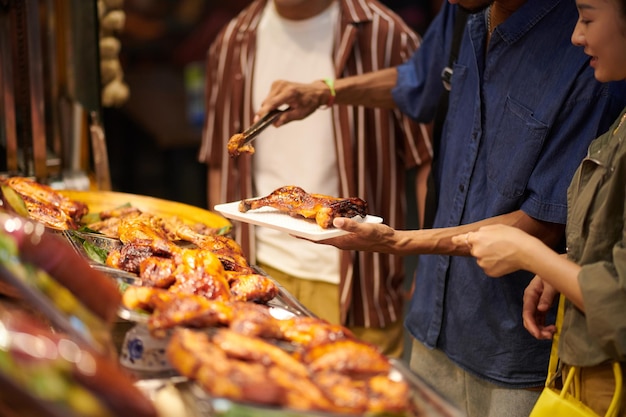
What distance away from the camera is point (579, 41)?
2.09m

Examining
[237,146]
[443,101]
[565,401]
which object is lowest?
[565,401]

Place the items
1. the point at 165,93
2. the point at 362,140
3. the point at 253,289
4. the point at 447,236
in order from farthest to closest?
the point at 165,93 → the point at 362,140 → the point at 447,236 → the point at 253,289

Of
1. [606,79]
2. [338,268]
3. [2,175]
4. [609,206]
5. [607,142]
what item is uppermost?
[606,79]

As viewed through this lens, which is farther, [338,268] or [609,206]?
[338,268]

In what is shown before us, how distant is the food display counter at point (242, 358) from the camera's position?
135 cm

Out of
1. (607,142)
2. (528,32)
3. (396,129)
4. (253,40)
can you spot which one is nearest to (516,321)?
(607,142)

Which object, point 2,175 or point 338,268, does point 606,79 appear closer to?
point 338,268

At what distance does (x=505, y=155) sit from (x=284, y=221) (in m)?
0.78

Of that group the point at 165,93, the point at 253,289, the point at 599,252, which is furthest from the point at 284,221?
the point at 165,93

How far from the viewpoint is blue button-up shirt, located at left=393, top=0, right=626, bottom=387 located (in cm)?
244

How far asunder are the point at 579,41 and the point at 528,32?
0.51 meters

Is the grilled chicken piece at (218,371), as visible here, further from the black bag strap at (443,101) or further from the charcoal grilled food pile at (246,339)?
the black bag strap at (443,101)

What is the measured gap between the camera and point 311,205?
232 cm

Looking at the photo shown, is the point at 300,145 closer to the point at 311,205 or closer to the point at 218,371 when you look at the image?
the point at 311,205
